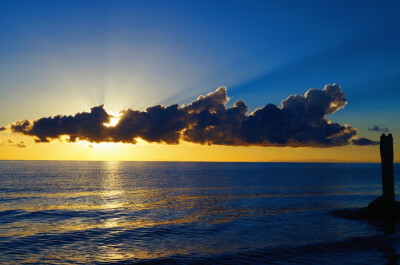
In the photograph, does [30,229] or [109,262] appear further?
[30,229]

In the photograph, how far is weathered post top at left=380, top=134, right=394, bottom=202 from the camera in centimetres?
3747

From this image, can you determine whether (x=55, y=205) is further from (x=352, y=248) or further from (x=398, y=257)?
(x=398, y=257)

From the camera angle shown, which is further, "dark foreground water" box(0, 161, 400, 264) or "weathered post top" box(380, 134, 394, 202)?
"weathered post top" box(380, 134, 394, 202)

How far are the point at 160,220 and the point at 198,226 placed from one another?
566 cm

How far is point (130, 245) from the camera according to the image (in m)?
25.5

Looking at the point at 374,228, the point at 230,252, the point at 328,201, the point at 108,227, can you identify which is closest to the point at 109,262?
the point at 230,252

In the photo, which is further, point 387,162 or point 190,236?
point 387,162

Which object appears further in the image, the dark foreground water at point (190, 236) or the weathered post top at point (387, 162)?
the weathered post top at point (387, 162)

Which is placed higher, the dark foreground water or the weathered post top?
the weathered post top

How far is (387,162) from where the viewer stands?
3806 cm

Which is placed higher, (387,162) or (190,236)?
(387,162)

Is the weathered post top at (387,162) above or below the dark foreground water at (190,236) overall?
above

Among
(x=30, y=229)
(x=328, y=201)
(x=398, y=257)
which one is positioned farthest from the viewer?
(x=328, y=201)

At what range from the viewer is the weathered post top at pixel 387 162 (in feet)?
123
